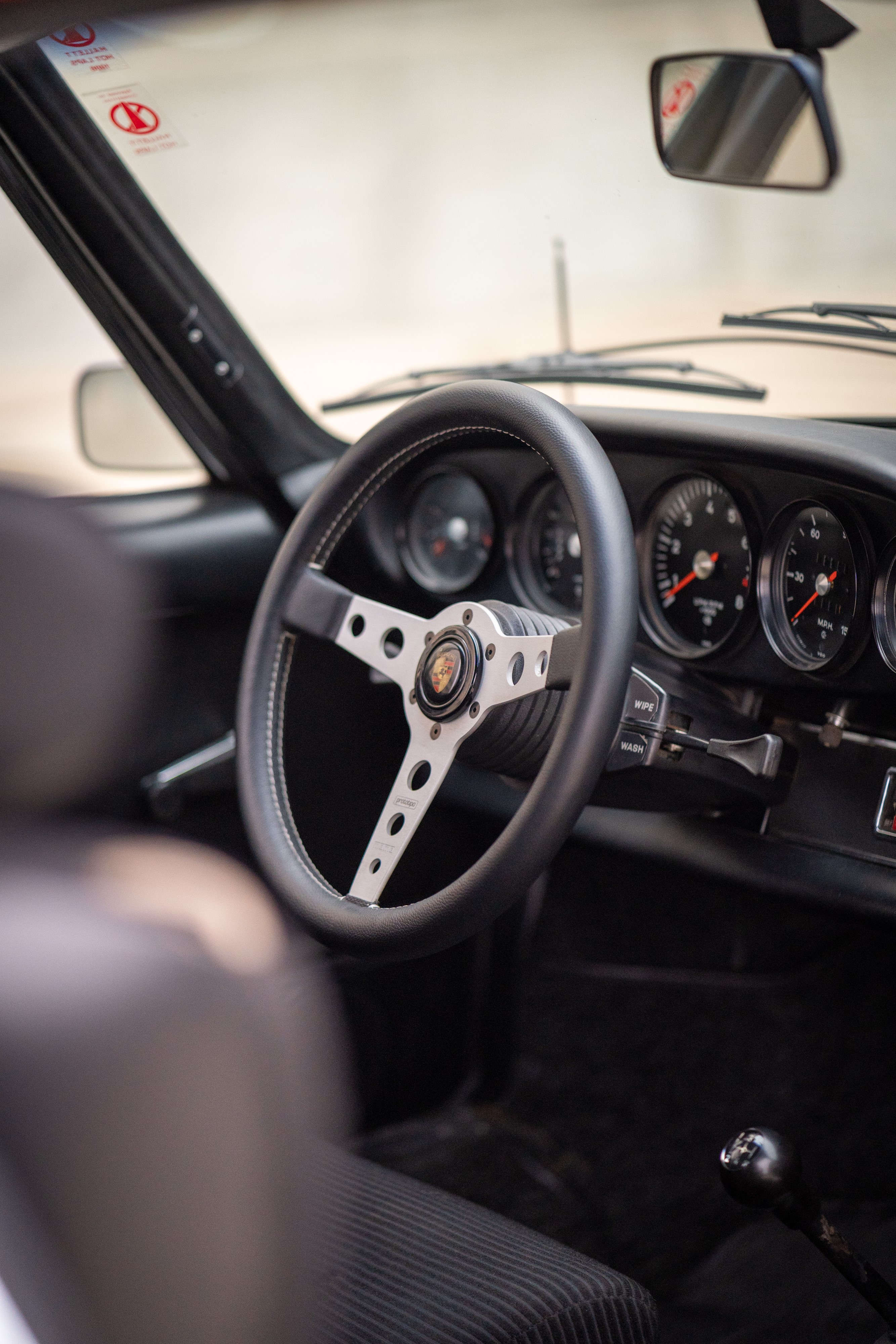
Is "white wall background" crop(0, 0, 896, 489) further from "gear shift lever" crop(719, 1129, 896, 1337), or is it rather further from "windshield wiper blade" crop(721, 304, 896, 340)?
"gear shift lever" crop(719, 1129, 896, 1337)

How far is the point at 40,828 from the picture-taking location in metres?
1.53

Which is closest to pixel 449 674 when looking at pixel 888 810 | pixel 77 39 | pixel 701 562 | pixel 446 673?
pixel 446 673

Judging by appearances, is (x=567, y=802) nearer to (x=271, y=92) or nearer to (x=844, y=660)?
(x=844, y=660)

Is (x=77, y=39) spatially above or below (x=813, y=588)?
above

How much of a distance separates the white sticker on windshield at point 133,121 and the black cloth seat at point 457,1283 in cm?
144

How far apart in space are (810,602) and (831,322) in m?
0.40

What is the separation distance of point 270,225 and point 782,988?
1.86 meters

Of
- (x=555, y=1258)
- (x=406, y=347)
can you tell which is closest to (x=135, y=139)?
(x=406, y=347)

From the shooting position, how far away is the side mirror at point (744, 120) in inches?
54.8

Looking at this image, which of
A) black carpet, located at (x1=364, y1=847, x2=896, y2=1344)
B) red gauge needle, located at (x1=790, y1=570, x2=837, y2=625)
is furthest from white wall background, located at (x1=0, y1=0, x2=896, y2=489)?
black carpet, located at (x1=364, y1=847, x2=896, y2=1344)

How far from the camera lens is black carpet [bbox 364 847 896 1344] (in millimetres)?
1969

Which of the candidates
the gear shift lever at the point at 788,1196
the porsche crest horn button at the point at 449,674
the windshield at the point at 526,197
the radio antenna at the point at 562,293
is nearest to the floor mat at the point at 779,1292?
the gear shift lever at the point at 788,1196

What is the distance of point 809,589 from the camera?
149 cm

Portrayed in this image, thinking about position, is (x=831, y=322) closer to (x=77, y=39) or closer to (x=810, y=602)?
(x=810, y=602)
